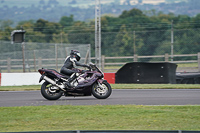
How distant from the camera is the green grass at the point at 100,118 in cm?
730

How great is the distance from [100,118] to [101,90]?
3.78m

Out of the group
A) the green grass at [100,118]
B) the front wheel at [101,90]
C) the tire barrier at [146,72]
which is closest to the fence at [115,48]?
the tire barrier at [146,72]

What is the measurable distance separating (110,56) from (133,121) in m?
19.6

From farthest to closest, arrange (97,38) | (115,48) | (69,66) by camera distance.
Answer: (115,48) → (97,38) → (69,66)

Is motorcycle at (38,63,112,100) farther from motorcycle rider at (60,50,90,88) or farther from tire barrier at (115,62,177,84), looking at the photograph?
tire barrier at (115,62,177,84)

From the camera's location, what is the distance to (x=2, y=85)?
19.0m

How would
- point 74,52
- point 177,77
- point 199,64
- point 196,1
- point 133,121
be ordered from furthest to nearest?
point 196,1
point 199,64
point 177,77
point 74,52
point 133,121

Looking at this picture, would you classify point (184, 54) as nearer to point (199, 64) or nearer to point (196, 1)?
point (199, 64)

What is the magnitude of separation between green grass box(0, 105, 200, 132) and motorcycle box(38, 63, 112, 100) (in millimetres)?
2098

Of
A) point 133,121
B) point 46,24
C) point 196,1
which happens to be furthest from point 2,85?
point 196,1

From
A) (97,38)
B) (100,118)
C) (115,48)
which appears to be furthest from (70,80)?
(115,48)

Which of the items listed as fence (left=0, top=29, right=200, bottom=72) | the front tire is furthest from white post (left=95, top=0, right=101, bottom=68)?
the front tire

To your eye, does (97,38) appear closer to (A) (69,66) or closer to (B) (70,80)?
(A) (69,66)

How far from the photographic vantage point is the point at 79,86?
39.0 feet
